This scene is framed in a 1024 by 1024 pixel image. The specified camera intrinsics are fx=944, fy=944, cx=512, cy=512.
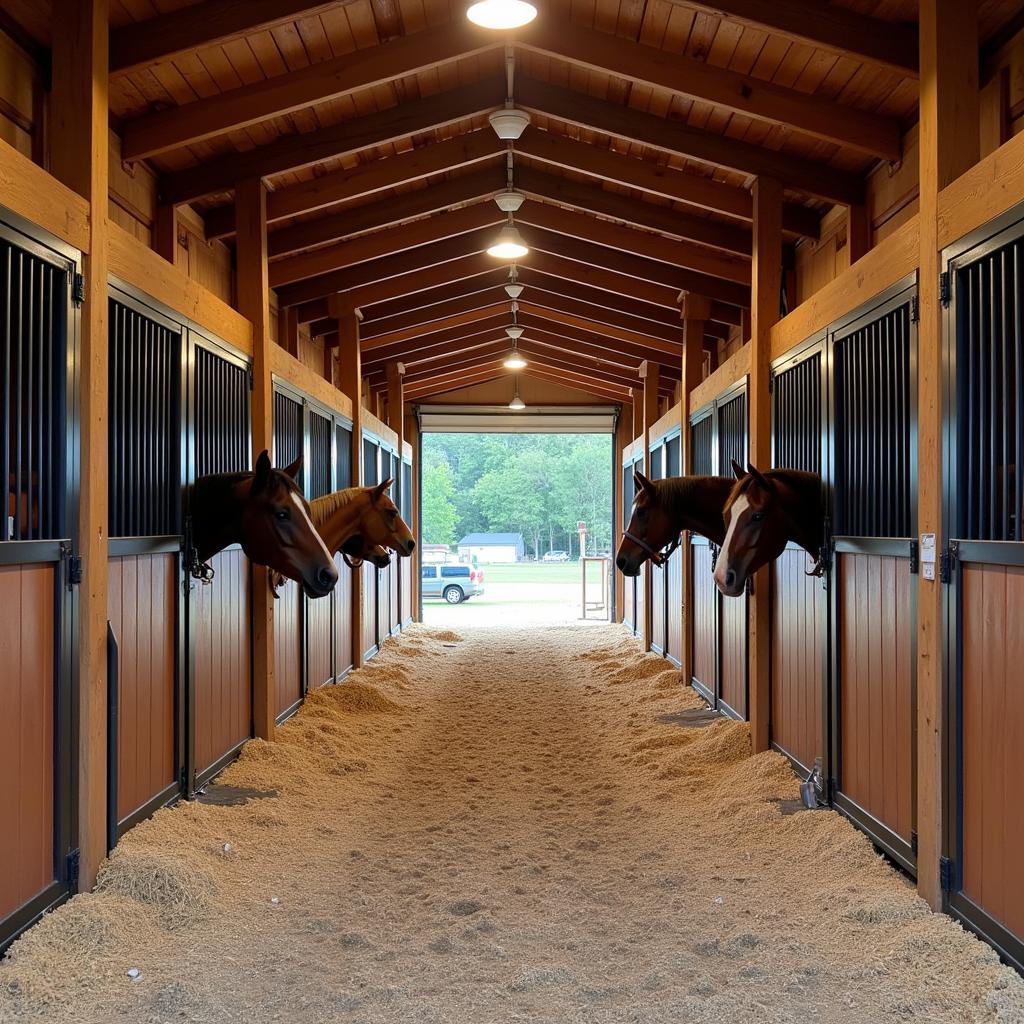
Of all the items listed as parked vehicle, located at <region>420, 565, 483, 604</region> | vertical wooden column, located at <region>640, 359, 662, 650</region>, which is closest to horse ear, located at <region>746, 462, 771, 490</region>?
vertical wooden column, located at <region>640, 359, 662, 650</region>

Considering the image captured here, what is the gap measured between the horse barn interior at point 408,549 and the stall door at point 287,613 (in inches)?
2.0

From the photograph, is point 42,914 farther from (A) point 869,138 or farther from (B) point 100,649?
(A) point 869,138

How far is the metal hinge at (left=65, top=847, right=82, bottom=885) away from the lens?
310 cm

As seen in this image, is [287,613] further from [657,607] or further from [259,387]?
[657,607]

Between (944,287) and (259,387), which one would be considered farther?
(259,387)

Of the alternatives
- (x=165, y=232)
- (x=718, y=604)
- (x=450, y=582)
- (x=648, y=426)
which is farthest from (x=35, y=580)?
(x=450, y=582)

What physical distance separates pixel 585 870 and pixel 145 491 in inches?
94.2

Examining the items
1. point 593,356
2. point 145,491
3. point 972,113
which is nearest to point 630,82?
point 972,113

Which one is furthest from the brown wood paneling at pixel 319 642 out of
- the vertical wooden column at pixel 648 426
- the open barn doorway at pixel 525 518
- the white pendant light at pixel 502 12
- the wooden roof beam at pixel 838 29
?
the open barn doorway at pixel 525 518

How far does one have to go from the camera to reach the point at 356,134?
209 inches

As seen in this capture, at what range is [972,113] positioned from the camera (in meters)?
3.09

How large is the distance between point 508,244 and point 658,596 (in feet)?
14.2

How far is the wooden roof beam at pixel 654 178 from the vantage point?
5785 millimetres

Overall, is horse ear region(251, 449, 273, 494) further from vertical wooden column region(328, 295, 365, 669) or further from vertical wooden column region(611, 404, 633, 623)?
vertical wooden column region(611, 404, 633, 623)
